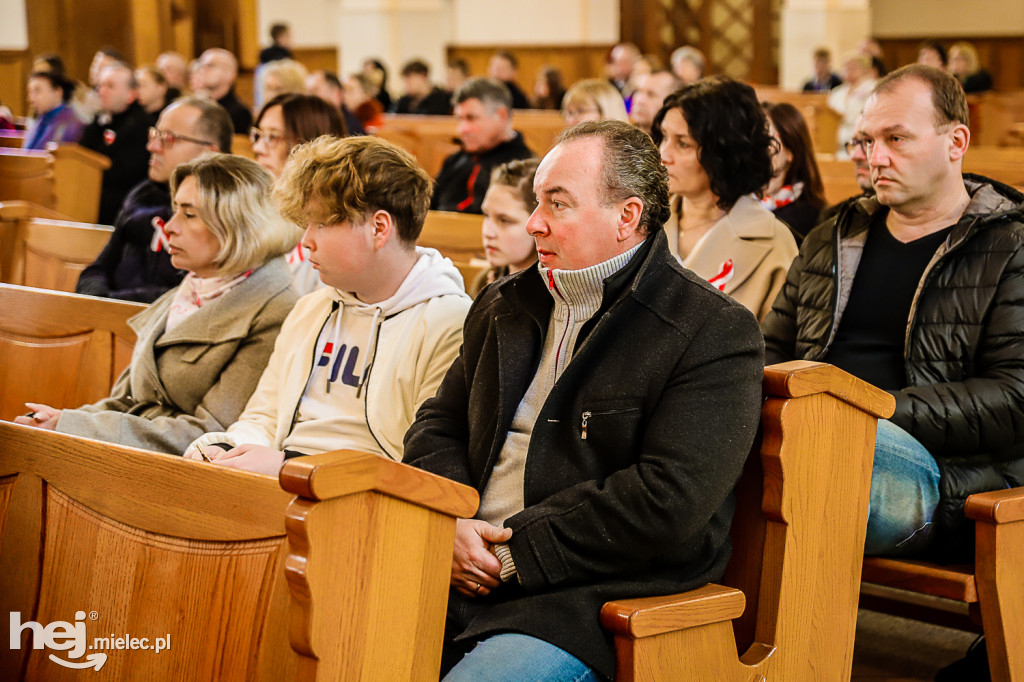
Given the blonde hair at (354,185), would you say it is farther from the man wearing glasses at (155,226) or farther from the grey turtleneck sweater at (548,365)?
the man wearing glasses at (155,226)

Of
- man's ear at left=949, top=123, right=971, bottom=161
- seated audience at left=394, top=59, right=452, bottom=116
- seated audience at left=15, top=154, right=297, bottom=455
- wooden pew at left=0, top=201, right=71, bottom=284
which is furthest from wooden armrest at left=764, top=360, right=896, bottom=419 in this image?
seated audience at left=394, top=59, right=452, bottom=116

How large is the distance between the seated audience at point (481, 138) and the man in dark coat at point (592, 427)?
332cm

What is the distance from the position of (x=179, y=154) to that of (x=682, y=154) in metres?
1.90

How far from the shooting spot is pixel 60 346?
10.4 ft

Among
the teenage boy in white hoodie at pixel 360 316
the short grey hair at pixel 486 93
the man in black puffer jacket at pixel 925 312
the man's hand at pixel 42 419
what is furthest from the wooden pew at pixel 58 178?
the man in black puffer jacket at pixel 925 312

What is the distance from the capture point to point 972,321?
2.33m

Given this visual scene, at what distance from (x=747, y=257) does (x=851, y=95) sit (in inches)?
298

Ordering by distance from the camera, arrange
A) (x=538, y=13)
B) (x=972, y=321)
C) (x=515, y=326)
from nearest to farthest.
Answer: (x=515, y=326)
(x=972, y=321)
(x=538, y=13)

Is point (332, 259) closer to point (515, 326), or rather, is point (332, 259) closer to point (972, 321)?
point (515, 326)

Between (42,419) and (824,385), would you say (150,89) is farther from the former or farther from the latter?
(824,385)

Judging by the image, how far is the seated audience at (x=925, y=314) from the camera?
2.24 meters

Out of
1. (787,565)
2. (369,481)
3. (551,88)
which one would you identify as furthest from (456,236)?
(551,88)

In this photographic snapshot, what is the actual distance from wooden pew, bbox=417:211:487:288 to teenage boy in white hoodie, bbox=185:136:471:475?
1.61 metres

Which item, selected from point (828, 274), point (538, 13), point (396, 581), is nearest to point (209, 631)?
point (396, 581)
